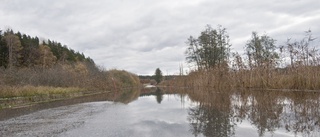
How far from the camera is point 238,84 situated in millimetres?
26750

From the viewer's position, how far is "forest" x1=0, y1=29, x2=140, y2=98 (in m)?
22.4

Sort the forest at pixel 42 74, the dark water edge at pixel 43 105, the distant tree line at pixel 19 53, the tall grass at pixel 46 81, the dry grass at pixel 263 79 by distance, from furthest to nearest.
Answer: the distant tree line at pixel 19 53 < the forest at pixel 42 74 < the tall grass at pixel 46 81 < the dry grass at pixel 263 79 < the dark water edge at pixel 43 105

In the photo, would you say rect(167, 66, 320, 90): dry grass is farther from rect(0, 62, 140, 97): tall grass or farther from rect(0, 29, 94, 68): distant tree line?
rect(0, 29, 94, 68): distant tree line

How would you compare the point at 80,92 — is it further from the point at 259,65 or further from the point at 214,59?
the point at 214,59

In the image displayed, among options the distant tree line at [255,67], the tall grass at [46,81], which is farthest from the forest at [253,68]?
the tall grass at [46,81]

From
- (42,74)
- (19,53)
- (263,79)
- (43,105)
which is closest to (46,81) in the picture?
(42,74)

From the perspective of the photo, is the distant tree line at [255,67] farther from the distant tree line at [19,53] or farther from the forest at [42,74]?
the distant tree line at [19,53]

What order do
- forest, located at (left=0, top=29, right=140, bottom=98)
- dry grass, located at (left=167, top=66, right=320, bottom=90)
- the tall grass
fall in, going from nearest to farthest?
dry grass, located at (left=167, top=66, right=320, bottom=90)
the tall grass
forest, located at (left=0, top=29, right=140, bottom=98)

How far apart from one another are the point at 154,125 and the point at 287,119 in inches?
140

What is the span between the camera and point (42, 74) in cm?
2966

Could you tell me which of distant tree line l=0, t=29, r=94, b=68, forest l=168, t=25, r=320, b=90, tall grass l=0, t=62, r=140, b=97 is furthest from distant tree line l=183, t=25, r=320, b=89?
distant tree line l=0, t=29, r=94, b=68

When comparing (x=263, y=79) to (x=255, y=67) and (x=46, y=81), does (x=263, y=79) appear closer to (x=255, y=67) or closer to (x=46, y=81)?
(x=255, y=67)

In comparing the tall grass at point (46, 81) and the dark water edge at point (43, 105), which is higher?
the tall grass at point (46, 81)

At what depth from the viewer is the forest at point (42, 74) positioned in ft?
73.4
